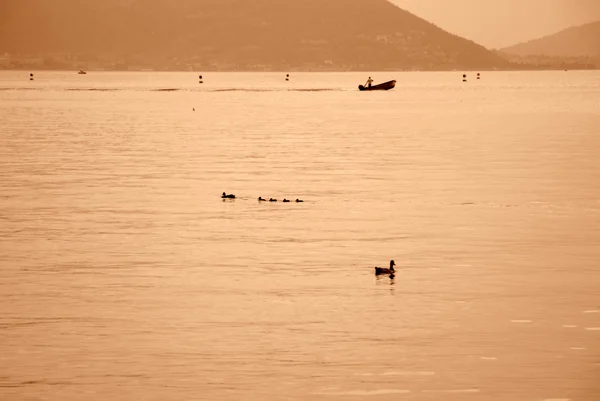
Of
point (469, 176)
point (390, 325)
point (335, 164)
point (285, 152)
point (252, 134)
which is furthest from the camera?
point (252, 134)

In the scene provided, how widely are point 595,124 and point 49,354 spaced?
98435 mm

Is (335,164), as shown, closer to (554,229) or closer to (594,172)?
(594,172)

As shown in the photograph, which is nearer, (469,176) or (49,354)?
(49,354)

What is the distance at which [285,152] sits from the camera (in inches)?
Answer: 3194

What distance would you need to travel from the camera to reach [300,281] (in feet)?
106

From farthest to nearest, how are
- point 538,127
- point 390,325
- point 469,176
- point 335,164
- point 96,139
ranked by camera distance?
point 538,127
point 96,139
point 335,164
point 469,176
point 390,325

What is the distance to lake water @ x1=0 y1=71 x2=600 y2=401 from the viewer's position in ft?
75.8

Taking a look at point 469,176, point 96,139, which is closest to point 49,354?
point 469,176

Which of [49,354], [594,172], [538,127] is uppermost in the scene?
[538,127]

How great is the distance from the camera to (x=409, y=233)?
41.1 metres

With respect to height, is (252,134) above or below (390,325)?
above

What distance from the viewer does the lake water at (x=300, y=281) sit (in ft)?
75.8


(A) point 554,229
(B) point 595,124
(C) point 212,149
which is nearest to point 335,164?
(C) point 212,149

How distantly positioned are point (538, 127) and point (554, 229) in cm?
7369
